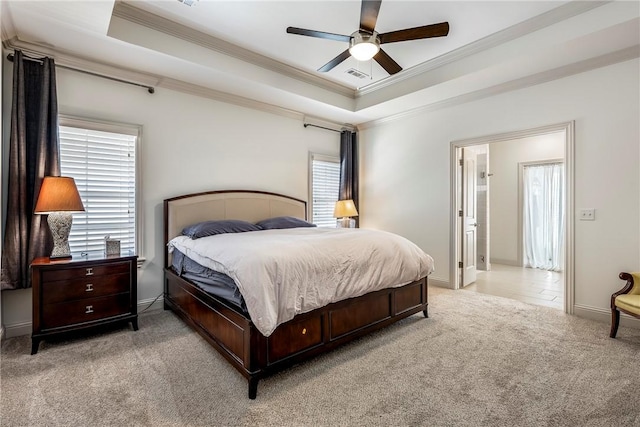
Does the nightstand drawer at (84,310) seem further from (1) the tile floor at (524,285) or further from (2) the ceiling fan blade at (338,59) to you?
(1) the tile floor at (524,285)

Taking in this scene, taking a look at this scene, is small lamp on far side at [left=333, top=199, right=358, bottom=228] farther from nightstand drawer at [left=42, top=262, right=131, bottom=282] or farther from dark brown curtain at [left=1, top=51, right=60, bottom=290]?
dark brown curtain at [left=1, top=51, right=60, bottom=290]

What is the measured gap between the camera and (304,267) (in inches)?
87.1

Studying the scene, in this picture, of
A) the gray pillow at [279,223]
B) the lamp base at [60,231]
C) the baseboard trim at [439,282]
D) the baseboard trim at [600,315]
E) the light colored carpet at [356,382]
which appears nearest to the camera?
the light colored carpet at [356,382]

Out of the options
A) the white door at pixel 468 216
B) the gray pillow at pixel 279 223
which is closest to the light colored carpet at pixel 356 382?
the gray pillow at pixel 279 223

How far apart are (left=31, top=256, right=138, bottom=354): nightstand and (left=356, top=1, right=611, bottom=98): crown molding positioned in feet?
13.0

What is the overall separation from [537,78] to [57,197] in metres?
5.16

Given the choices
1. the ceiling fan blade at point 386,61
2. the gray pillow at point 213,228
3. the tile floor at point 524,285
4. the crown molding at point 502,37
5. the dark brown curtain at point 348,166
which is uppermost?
the crown molding at point 502,37

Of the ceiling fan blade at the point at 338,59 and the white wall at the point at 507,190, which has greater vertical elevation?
the ceiling fan blade at the point at 338,59

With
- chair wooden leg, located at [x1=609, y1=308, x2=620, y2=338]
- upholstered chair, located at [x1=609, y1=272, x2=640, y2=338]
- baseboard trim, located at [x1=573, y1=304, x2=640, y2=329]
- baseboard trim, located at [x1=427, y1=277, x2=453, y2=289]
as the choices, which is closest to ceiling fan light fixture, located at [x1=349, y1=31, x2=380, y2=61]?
upholstered chair, located at [x1=609, y1=272, x2=640, y2=338]

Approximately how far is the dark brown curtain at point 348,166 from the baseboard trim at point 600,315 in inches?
134

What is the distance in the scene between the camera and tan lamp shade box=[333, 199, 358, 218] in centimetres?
514

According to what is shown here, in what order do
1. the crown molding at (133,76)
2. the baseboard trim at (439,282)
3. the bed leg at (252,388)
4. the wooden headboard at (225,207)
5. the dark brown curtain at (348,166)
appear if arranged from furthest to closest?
the dark brown curtain at (348,166), the baseboard trim at (439,282), the wooden headboard at (225,207), the crown molding at (133,76), the bed leg at (252,388)

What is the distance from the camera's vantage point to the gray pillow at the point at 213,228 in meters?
3.30

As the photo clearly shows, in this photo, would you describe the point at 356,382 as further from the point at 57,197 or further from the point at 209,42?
the point at 209,42
